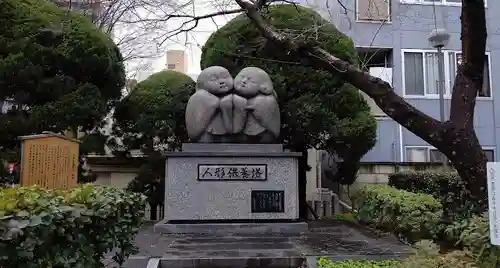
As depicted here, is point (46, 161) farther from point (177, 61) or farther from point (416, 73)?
point (177, 61)

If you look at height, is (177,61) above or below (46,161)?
above

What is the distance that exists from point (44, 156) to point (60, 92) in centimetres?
402

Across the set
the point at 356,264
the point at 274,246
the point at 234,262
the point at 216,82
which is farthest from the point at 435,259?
the point at 216,82

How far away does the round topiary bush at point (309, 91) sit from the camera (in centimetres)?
1091

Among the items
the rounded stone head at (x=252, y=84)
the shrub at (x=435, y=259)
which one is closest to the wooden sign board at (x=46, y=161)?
the rounded stone head at (x=252, y=84)

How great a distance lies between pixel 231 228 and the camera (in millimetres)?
8758

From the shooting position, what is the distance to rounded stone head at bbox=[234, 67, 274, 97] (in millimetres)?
9531

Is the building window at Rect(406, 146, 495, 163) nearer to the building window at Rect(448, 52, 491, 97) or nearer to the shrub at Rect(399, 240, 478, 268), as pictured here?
the building window at Rect(448, 52, 491, 97)

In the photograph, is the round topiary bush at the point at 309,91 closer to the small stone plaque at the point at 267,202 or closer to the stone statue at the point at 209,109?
the stone statue at the point at 209,109

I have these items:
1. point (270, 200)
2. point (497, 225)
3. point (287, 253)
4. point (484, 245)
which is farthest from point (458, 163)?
point (270, 200)

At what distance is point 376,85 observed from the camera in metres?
4.85

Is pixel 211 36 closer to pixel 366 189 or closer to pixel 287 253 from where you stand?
pixel 366 189

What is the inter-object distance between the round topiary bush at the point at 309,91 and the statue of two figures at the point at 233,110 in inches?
59.3

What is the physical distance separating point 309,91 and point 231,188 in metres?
3.57
